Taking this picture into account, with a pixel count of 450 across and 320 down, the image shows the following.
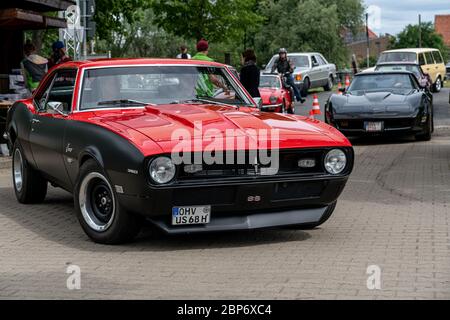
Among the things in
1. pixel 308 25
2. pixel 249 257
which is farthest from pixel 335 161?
pixel 308 25

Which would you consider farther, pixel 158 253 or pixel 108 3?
pixel 108 3

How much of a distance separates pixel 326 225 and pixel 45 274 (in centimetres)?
290

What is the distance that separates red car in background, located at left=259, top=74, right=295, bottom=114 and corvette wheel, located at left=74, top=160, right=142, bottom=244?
49.0 ft

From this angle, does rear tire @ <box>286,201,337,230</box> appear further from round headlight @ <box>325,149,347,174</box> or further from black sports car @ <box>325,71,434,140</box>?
black sports car @ <box>325,71,434,140</box>

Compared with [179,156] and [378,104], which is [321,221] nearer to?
[179,156]

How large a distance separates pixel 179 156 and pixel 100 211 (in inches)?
42.3

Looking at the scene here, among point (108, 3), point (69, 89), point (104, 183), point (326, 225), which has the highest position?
point (108, 3)

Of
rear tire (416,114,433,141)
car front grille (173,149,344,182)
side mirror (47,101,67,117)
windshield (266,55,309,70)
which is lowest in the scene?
rear tire (416,114,433,141)

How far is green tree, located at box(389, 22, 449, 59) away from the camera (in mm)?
98750

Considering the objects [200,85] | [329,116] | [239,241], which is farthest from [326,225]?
[329,116]

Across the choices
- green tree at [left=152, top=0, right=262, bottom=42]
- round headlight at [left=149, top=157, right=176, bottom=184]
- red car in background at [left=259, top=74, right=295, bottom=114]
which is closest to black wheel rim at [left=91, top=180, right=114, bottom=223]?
round headlight at [left=149, top=157, right=176, bottom=184]

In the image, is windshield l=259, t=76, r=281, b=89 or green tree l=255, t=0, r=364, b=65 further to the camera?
green tree l=255, t=0, r=364, b=65

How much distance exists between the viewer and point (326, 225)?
7961mm
